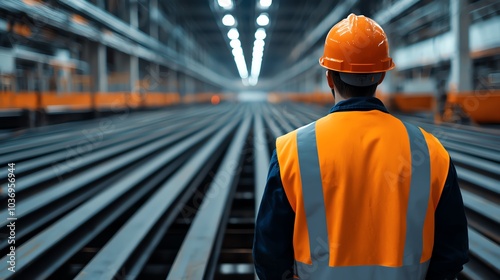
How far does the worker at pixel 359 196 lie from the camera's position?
1.00 metres

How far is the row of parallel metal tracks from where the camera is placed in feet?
7.07

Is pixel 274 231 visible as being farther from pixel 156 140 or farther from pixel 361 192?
pixel 156 140

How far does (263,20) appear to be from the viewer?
56.9 ft

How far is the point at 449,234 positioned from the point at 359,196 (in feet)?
0.97

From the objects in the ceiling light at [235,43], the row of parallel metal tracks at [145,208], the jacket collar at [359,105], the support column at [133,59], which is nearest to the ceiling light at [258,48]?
the ceiling light at [235,43]

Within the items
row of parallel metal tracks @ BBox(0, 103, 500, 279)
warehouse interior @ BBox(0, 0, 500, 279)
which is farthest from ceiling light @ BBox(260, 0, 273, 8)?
row of parallel metal tracks @ BBox(0, 103, 500, 279)

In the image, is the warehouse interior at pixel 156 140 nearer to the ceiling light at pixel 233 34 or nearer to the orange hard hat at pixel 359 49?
the orange hard hat at pixel 359 49

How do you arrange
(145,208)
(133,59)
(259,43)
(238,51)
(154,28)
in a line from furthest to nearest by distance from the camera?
(238,51)
(259,43)
(154,28)
(133,59)
(145,208)

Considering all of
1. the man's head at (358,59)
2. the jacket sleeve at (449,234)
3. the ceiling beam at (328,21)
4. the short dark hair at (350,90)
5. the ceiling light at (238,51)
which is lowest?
the jacket sleeve at (449,234)

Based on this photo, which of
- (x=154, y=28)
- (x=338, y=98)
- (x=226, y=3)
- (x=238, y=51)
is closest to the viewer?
(x=338, y=98)

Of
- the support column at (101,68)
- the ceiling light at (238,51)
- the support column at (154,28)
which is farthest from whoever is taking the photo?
the ceiling light at (238,51)

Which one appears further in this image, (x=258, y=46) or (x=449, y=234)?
(x=258, y=46)

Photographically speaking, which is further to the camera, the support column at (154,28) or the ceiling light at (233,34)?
the ceiling light at (233,34)

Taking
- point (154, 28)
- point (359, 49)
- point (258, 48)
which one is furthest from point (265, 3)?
point (359, 49)
